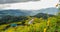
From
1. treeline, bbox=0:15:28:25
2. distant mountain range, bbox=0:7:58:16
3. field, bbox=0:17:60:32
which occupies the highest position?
distant mountain range, bbox=0:7:58:16

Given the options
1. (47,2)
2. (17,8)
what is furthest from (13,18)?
(47,2)

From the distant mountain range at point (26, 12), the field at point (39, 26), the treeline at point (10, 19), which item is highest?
the distant mountain range at point (26, 12)

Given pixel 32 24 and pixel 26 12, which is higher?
pixel 26 12

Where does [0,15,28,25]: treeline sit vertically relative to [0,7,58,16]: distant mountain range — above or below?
below

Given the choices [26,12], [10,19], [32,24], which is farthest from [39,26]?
[10,19]

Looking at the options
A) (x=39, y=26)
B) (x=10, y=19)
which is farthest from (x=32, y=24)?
(x=10, y=19)

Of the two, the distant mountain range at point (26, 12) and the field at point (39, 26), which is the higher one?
the distant mountain range at point (26, 12)

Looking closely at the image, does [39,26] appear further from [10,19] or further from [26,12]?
[10,19]

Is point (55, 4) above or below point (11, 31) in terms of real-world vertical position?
above

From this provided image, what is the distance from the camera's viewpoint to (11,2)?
1.72 metres

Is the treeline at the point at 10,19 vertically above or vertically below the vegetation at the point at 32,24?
above

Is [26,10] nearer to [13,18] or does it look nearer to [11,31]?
[13,18]

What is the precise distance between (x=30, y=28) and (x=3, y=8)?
0.36m

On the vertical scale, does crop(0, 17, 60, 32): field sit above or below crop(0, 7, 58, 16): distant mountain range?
below
